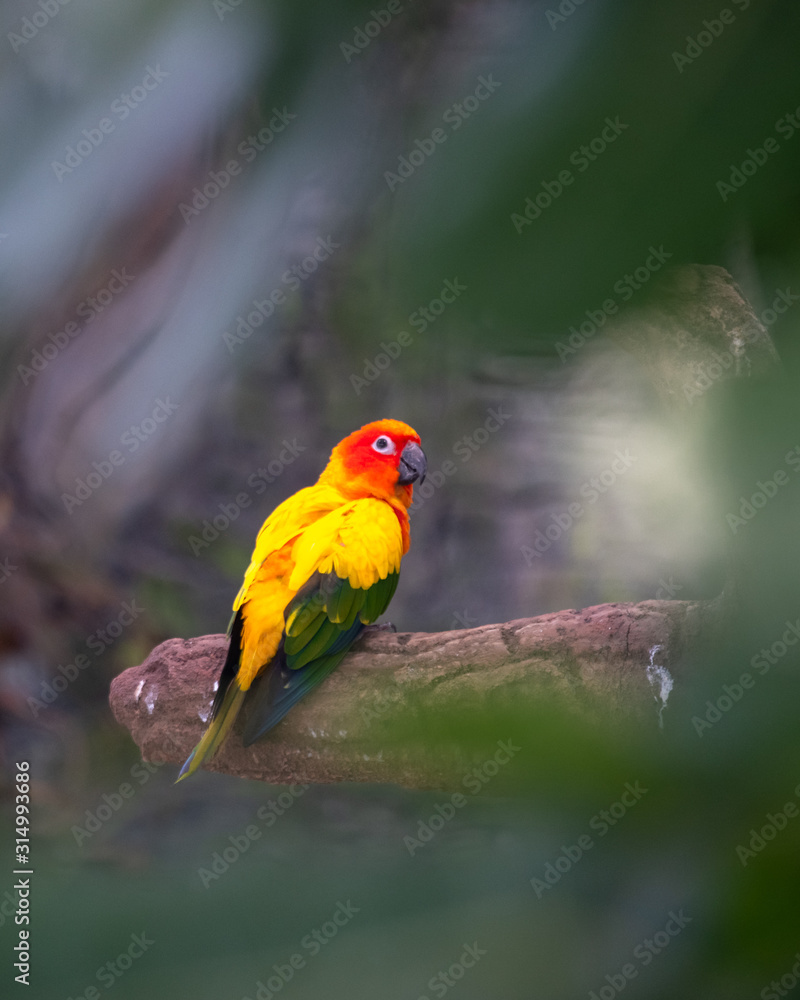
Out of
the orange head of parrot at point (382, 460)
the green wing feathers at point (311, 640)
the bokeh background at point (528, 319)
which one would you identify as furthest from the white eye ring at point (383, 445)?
the bokeh background at point (528, 319)

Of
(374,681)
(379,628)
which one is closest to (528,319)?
(374,681)

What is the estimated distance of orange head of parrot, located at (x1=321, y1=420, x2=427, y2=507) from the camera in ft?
3.40

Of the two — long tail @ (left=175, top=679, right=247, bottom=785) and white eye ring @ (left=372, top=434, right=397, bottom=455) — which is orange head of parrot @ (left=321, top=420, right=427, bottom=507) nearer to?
white eye ring @ (left=372, top=434, right=397, bottom=455)

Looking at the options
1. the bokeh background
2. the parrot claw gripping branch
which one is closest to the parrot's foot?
the parrot claw gripping branch

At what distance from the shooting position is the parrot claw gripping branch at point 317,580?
0.82 meters

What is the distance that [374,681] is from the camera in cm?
81

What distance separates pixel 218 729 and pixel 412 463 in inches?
16.7

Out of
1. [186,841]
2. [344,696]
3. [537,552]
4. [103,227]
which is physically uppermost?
[103,227]

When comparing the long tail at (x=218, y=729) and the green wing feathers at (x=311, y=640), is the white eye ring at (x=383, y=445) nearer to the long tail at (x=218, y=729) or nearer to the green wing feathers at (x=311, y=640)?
the green wing feathers at (x=311, y=640)

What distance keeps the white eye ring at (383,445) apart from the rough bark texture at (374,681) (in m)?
0.26

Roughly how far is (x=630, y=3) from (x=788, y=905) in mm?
155

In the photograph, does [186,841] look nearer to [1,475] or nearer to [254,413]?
[1,475]

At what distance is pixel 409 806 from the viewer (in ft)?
3.01

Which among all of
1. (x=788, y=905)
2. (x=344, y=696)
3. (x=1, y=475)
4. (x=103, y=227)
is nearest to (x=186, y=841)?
(x=344, y=696)
